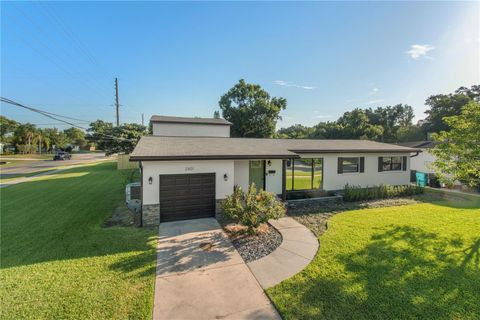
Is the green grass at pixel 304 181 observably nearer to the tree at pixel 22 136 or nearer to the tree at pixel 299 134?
the tree at pixel 299 134

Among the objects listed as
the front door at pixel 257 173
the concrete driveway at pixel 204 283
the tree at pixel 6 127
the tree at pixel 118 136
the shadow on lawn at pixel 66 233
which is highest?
the tree at pixel 6 127

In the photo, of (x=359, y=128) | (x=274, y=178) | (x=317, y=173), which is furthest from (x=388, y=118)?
(x=274, y=178)

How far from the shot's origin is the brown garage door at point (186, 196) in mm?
8500

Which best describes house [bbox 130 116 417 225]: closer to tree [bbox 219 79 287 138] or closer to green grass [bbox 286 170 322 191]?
green grass [bbox 286 170 322 191]

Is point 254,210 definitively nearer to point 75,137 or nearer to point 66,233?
point 66,233

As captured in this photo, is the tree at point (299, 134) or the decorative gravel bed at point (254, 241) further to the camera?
the tree at point (299, 134)

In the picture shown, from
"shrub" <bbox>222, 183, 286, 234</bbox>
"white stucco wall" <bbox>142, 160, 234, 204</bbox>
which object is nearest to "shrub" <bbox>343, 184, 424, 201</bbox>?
"shrub" <bbox>222, 183, 286, 234</bbox>

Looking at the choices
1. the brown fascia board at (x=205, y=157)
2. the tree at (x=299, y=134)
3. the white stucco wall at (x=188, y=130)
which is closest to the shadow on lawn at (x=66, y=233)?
the brown fascia board at (x=205, y=157)

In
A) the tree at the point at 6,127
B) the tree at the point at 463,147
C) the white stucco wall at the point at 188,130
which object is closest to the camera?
the tree at the point at 463,147

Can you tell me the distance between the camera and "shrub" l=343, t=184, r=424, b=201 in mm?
11938

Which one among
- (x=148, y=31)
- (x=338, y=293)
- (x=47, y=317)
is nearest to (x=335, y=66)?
(x=148, y=31)

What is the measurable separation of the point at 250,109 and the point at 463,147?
3073 centimetres

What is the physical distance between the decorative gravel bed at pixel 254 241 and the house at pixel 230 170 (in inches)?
74.8

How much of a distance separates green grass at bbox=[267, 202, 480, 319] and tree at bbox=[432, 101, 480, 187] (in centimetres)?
215
